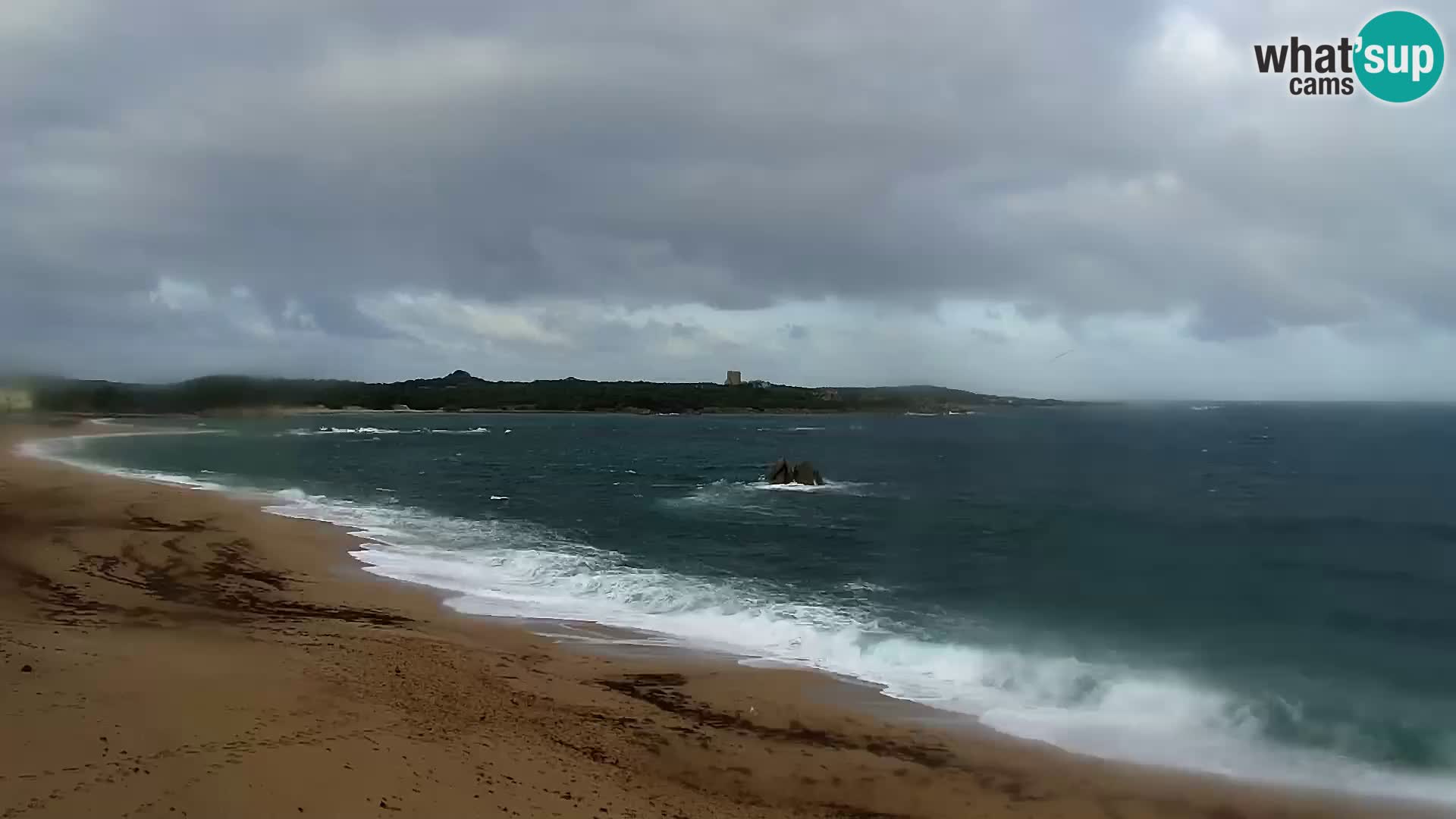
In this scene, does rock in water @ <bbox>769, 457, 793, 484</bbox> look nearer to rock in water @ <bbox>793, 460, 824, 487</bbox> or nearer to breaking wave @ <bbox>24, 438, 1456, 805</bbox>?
rock in water @ <bbox>793, 460, 824, 487</bbox>

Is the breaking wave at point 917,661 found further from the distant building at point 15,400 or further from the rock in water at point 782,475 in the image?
the distant building at point 15,400

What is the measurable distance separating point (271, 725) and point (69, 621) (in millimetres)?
6969

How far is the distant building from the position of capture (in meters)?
43.5

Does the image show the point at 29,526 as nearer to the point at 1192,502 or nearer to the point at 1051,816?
the point at 1051,816

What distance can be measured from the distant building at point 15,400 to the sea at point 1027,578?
362 centimetres

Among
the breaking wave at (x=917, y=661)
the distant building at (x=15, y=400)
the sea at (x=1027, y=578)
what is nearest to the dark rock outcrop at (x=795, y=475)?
the sea at (x=1027, y=578)

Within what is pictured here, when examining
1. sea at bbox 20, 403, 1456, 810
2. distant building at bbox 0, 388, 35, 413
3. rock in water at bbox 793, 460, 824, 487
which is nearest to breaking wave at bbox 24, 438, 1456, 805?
sea at bbox 20, 403, 1456, 810

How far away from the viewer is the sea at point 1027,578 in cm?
1298

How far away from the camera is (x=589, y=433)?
10550cm

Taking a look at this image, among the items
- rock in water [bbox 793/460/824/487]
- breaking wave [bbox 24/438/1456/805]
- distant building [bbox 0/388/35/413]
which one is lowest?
breaking wave [bbox 24/438/1456/805]

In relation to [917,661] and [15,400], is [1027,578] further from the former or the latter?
[15,400]

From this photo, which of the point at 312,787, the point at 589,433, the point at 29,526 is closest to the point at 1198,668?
the point at 312,787

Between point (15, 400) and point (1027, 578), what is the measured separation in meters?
57.5

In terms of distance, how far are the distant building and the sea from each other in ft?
11.9
